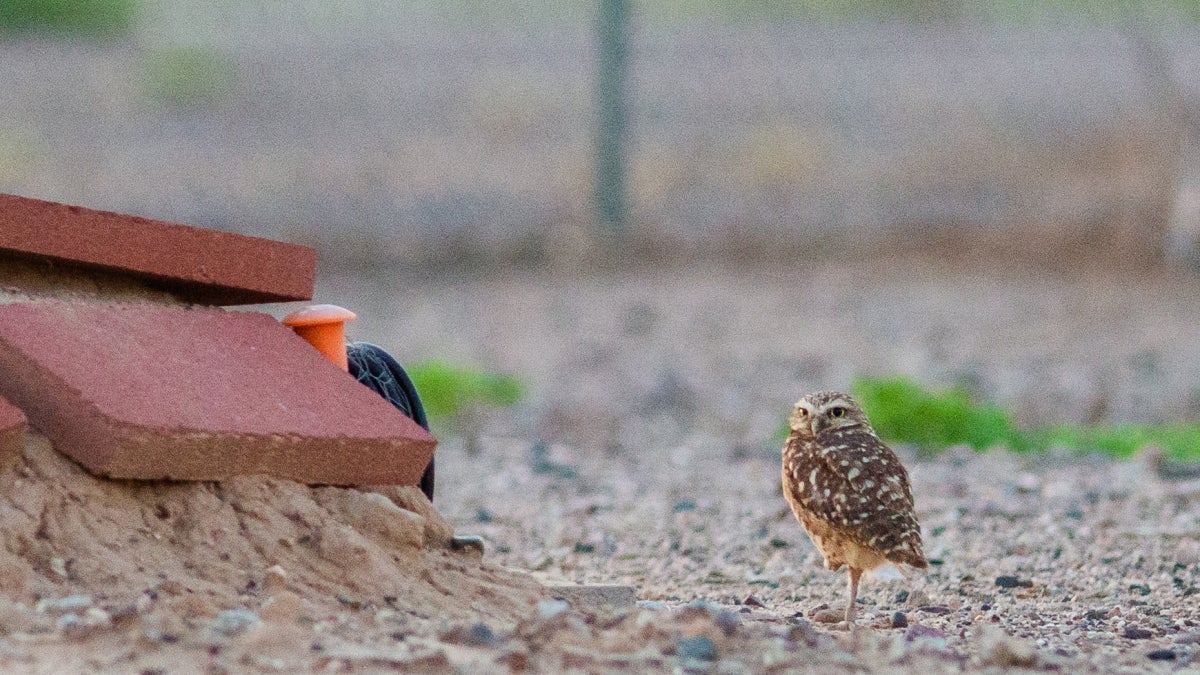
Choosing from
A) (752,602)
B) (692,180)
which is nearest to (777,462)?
(752,602)

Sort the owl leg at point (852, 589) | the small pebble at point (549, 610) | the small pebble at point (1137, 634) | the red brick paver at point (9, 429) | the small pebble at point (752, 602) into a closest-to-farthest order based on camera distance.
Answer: the small pebble at point (549, 610)
the red brick paver at point (9, 429)
the small pebble at point (1137, 634)
the owl leg at point (852, 589)
the small pebble at point (752, 602)

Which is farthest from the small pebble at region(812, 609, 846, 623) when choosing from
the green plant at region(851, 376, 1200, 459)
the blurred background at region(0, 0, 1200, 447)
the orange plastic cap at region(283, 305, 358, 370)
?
the blurred background at region(0, 0, 1200, 447)

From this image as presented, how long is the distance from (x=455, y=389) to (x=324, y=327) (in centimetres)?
497

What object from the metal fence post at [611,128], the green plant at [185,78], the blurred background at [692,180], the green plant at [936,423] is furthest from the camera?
the green plant at [185,78]

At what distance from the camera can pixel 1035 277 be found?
15.3 m

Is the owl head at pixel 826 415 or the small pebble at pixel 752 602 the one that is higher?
the owl head at pixel 826 415

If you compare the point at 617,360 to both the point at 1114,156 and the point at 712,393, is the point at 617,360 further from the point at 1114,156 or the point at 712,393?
the point at 1114,156

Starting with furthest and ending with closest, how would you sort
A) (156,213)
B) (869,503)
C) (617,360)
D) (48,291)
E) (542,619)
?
Result: 1. (156,213)
2. (617,360)
3. (869,503)
4. (48,291)
5. (542,619)

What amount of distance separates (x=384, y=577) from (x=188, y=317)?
93 centimetres

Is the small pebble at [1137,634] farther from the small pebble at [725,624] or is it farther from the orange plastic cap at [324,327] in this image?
the orange plastic cap at [324,327]

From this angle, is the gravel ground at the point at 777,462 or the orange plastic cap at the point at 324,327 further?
the orange plastic cap at the point at 324,327

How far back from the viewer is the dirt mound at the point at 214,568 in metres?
3.29

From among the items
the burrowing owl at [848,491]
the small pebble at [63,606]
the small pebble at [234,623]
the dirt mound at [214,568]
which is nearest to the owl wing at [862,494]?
the burrowing owl at [848,491]

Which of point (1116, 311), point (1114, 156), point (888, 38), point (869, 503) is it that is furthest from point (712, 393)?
point (888, 38)
